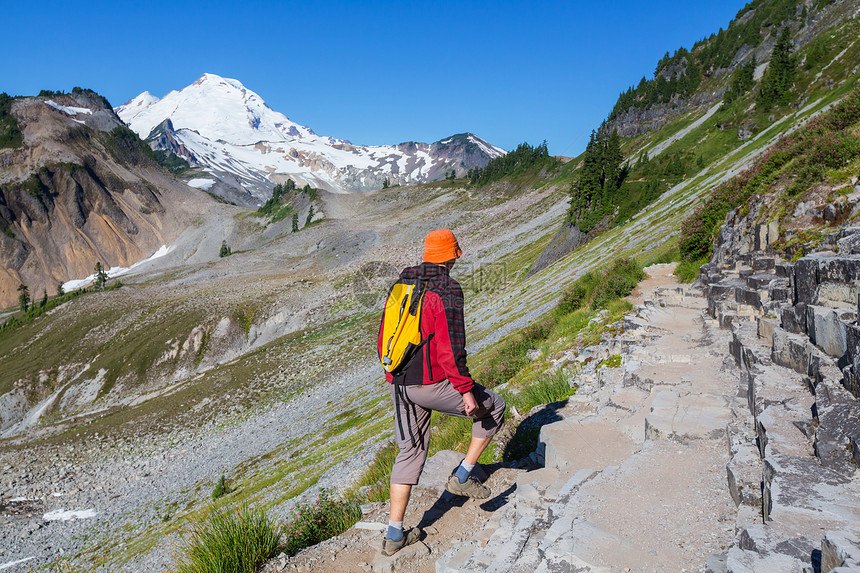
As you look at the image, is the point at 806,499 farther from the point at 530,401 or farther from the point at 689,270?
the point at 689,270

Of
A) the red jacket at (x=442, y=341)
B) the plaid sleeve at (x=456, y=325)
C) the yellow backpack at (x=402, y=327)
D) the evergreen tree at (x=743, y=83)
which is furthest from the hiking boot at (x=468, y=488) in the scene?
the evergreen tree at (x=743, y=83)

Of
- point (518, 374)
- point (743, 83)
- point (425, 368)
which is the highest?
point (743, 83)

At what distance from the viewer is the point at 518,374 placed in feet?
44.4

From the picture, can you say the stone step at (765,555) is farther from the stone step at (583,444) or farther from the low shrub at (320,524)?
the low shrub at (320,524)

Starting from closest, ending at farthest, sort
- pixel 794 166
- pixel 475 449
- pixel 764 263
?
pixel 475 449
pixel 764 263
pixel 794 166

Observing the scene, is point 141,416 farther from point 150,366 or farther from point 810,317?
point 810,317

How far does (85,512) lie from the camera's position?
86.2 ft

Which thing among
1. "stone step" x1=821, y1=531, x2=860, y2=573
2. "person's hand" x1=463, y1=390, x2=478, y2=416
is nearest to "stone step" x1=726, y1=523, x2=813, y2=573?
"stone step" x1=821, y1=531, x2=860, y2=573

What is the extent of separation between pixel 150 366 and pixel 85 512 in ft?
89.1

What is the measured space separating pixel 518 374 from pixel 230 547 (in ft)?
32.2

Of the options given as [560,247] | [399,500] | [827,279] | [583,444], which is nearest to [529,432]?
[583,444]

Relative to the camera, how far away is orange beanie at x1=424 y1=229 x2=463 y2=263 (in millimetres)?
4988

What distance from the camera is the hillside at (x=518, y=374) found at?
4.45 m

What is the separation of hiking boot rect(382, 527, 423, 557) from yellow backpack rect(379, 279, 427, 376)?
5.29 ft
